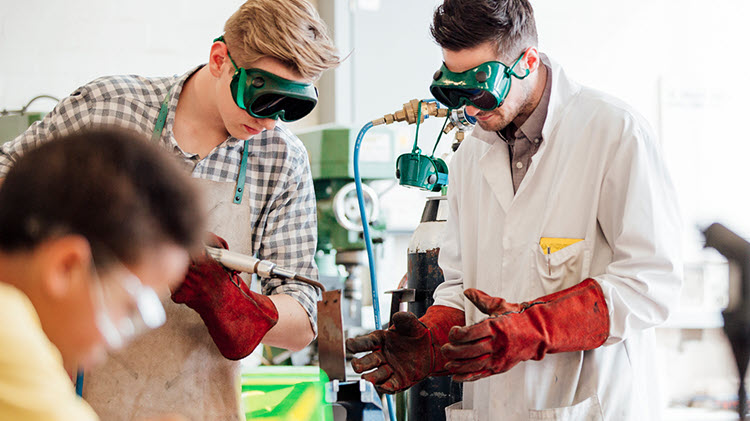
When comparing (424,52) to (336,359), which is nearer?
(336,359)

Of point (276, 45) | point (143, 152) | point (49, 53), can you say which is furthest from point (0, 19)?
point (143, 152)

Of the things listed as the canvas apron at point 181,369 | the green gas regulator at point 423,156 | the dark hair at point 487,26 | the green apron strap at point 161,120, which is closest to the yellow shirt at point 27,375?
the canvas apron at point 181,369

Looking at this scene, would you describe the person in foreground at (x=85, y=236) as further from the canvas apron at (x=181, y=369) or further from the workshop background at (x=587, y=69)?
the workshop background at (x=587, y=69)

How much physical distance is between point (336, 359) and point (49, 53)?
8.28ft

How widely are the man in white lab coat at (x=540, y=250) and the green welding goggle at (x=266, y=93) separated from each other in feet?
0.92

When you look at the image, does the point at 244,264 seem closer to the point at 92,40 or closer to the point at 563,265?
the point at 563,265

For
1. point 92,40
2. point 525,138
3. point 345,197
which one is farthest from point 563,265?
point 92,40

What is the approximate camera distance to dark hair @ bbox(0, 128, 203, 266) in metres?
0.72

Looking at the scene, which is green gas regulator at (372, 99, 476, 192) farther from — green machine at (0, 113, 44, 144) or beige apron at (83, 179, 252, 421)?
green machine at (0, 113, 44, 144)

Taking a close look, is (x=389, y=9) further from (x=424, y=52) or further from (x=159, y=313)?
(x=159, y=313)

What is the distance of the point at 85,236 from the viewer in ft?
2.40

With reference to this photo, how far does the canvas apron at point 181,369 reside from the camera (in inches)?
54.9

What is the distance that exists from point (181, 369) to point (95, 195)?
801 millimetres

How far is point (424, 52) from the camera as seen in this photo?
3854 millimetres
